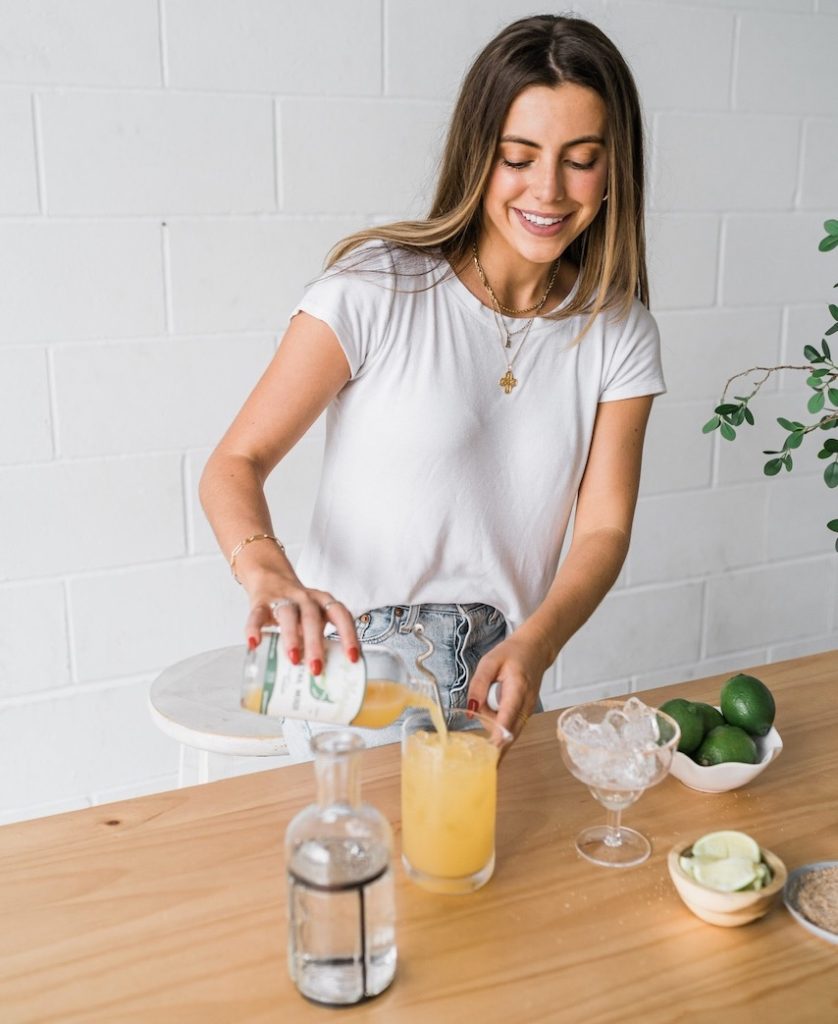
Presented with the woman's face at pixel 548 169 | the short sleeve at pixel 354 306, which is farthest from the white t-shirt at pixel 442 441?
the woman's face at pixel 548 169

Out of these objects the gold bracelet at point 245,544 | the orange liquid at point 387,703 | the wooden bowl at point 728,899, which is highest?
the gold bracelet at point 245,544

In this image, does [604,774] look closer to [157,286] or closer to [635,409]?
[635,409]

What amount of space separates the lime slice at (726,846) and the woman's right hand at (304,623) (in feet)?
1.17

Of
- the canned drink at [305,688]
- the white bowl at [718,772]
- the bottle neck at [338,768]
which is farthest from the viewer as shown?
the white bowl at [718,772]

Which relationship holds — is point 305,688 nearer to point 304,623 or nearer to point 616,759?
Answer: point 304,623

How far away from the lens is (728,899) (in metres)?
0.94

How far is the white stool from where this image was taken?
1596 mm

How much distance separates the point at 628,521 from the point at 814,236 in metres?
1.38

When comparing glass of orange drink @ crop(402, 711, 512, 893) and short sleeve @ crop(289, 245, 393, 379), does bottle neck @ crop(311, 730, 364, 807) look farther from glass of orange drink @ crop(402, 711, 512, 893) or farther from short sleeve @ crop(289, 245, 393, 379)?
short sleeve @ crop(289, 245, 393, 379)

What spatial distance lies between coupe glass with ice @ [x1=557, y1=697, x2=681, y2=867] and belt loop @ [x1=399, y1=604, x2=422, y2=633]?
1.35 ft

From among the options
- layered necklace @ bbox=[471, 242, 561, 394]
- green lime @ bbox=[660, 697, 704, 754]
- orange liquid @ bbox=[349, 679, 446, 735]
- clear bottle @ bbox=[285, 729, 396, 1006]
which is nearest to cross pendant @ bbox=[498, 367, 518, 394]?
layered necklace @ bbox=[471, 242, 561, 394]

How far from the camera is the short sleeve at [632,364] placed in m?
1.61

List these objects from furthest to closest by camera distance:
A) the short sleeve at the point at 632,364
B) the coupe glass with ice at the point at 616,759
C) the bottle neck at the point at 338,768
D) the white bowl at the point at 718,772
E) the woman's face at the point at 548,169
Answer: the short sleeve at the point at 632,364
the woman's face at the point at 548,169
the white bowl at the point at 718,772
the coupe glass with ice at the point at 616,759
the bottle neck at the point at 338,768

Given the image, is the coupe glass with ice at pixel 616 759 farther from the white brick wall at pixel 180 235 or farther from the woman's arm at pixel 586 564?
the white brick wall at pixel 180 235
